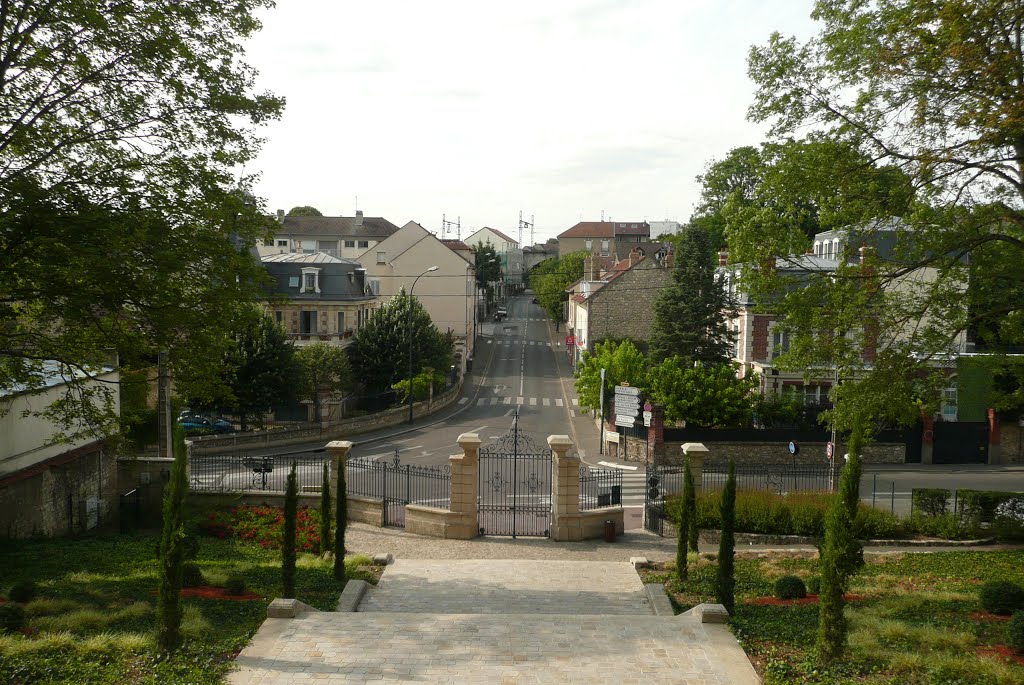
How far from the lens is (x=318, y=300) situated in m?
50.8

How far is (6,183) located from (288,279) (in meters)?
38.1

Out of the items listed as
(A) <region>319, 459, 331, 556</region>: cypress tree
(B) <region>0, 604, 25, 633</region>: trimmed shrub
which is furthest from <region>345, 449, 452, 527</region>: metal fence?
(B) <region>0, 604, 25, 633</region>: trimmed shrub

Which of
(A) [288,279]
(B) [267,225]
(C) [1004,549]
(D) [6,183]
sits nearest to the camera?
→ (D) [6,183]

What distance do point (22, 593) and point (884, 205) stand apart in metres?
16.0

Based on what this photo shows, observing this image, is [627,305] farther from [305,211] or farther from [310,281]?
[305,211]

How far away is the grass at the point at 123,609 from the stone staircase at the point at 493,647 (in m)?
0.68

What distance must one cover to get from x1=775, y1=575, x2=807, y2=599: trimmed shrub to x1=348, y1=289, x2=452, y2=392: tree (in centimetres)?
3571

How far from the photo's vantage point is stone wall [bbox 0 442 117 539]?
63.2 ft

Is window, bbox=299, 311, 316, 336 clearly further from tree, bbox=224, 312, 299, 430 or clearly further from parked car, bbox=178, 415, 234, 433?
parked car, bbox=178, 415, 234, 433

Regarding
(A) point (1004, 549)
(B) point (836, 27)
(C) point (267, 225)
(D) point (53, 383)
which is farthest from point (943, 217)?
(D) point (53, 383)

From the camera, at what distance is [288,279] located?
170 feet

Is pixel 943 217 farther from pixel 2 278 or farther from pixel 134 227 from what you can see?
pixel 2 278

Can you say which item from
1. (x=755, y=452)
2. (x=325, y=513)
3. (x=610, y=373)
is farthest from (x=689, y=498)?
(x=610, y=373)

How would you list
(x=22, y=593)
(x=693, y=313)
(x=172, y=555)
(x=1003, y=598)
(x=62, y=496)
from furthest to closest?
1. (x=693, y=313)
2. (x=62, y=496)
3. (x=22, y=593)
4. (x=1003, y=598)
5. (x=172, y=555)
